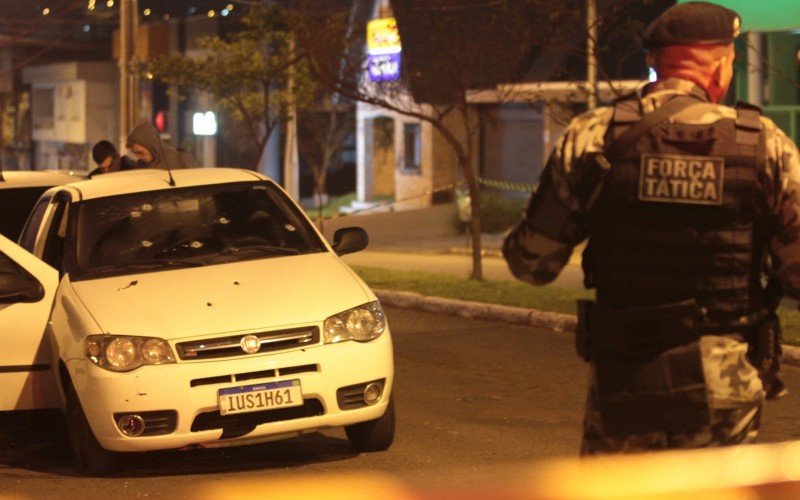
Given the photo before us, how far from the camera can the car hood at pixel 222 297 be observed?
7422mm

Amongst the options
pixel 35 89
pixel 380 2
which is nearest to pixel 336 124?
pixel 380 2

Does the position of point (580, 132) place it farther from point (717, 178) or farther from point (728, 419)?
point (728, 419)

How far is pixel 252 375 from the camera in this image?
7.34 m

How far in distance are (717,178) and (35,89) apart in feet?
193

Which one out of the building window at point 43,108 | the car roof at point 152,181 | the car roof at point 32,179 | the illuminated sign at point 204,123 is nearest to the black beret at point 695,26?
the car roof at point 152,181

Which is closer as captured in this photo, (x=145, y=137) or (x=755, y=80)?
(x=145, y=137)

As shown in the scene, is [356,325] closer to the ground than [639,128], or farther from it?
closer to the ground

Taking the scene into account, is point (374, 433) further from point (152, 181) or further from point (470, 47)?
point (470, 47)

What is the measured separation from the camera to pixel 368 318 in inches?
305

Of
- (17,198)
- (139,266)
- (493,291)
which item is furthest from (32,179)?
(493,291)

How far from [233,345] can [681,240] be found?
13.1 feet

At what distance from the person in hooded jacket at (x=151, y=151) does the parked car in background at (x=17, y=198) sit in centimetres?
160

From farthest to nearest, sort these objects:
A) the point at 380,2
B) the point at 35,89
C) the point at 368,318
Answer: the point at 35,89
the point at 380,2
the point at 368,318

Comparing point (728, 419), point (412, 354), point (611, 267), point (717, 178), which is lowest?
point (412, 354)
